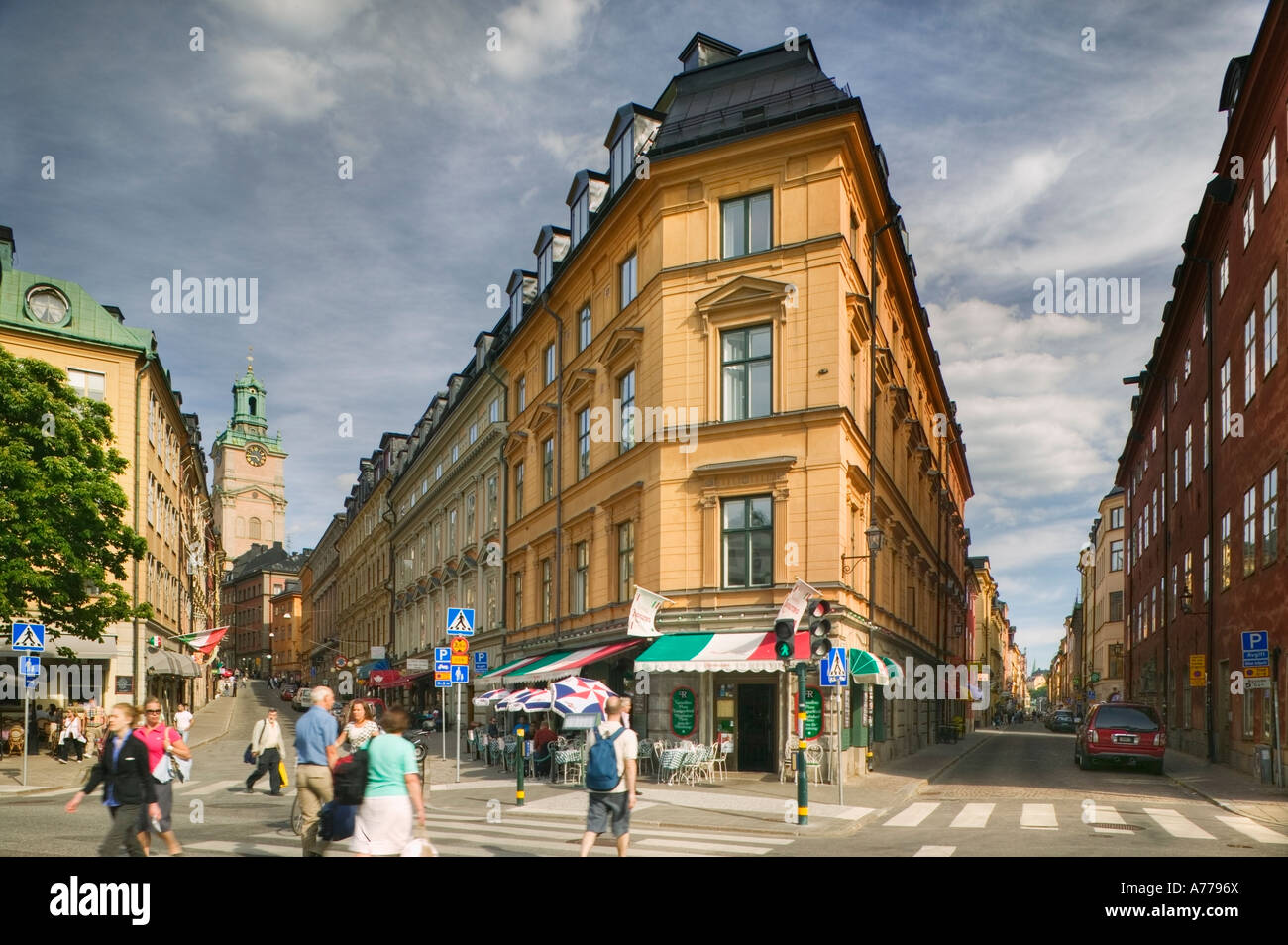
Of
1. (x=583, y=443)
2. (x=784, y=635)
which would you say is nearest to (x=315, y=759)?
(x=784, y=635)

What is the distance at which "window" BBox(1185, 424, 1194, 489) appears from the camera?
126 ft

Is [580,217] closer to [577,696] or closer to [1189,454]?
[577,696]

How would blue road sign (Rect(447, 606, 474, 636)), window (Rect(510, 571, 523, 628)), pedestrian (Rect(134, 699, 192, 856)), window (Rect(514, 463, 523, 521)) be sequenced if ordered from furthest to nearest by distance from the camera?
window (Rect(514, 463, 523, 521)), window (Rect(510, 571, 523, 628)), blue road sign (Rect(447, 606, 474, 636)), pedestrian (Rect(134, 699, 192, 856))

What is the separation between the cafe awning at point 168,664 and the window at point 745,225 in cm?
2899

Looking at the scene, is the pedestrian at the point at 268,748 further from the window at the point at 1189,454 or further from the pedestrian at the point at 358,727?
the window at the point at 1189,454

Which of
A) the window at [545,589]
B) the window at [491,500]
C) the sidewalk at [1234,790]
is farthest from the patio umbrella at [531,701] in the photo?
the window at [491,500]

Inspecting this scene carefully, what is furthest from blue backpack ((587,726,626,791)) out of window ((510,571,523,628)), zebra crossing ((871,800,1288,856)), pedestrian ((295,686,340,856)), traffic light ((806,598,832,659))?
window ((510,571,523,628))

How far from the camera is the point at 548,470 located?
34.5 metres

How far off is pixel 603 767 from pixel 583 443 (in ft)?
67.1

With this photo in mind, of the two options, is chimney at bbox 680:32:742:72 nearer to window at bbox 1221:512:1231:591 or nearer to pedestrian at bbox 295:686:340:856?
window at bbox 1221:512:1231:591

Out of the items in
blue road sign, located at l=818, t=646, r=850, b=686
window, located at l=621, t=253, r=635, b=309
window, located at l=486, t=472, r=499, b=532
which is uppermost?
window, located at l=621, t=253, r=635, b=309

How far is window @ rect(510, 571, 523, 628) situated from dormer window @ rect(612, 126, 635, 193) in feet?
48.5

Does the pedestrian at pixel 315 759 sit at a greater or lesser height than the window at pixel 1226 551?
lesser

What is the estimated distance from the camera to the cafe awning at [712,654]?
70.9 ft
